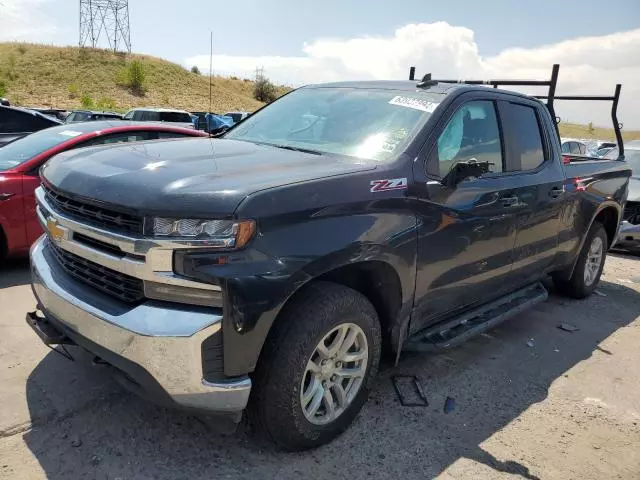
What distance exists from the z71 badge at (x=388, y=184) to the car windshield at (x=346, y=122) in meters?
0.19

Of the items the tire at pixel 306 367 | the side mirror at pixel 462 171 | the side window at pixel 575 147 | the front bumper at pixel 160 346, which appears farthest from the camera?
the side window at pixel 575 147

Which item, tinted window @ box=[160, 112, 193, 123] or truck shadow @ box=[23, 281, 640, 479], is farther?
tinted window @ box=[160, 112, 193, 123]

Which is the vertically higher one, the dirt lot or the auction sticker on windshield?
the auction sticker on windshield

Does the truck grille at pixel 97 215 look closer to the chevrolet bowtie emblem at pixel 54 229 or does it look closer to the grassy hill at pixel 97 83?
the chevrolet bowtie emblem at pixel 54 229

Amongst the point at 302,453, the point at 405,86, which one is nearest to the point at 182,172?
the point at 302,453

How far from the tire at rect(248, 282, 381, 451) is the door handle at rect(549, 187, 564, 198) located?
7.46 feet

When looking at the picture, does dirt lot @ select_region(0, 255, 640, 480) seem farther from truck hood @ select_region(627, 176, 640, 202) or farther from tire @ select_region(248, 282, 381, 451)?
truck hood @ select_region(627, 176, 640, 202)

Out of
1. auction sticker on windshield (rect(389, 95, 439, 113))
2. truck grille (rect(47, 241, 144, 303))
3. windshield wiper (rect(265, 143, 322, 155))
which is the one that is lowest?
truck grille (rect(47, 241, 144, 303))

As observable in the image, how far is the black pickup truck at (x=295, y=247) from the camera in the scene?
234 cm

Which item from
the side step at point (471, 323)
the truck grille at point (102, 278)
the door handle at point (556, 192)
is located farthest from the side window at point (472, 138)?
the truck grille at point (102, 278)

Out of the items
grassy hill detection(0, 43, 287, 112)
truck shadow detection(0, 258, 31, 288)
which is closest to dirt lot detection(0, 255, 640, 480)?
truck shadow detection(0, 258, 31, 288)

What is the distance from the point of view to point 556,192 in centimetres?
456

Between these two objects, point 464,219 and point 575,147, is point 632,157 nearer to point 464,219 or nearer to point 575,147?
point 575,147

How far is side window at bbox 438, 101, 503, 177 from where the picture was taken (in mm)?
3462
